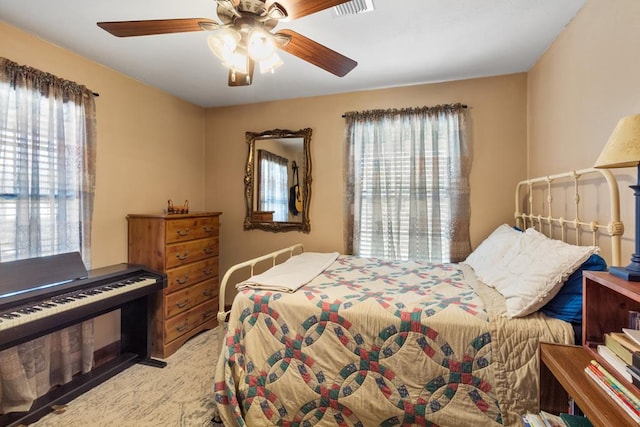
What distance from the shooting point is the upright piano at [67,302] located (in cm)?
154

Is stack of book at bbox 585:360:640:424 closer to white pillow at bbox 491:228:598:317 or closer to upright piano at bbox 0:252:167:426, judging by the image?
white pillow at bbox 491:228:598:317

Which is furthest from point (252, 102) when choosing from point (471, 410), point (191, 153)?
point (471, 410)

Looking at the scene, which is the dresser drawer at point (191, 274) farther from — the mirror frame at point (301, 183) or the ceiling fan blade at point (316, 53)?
the ceiling fan blade at point (316, 53)

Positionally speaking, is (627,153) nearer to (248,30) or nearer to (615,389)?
(615,389)

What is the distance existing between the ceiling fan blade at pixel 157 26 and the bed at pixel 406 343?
1.38 meters

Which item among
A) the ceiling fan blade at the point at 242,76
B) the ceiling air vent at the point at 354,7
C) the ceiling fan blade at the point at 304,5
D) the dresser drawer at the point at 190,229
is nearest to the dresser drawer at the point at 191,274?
the dresser drawer at the point at 190,229

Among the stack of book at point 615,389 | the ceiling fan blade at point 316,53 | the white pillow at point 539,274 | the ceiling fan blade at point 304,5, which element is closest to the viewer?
the stack of book at point 615,389

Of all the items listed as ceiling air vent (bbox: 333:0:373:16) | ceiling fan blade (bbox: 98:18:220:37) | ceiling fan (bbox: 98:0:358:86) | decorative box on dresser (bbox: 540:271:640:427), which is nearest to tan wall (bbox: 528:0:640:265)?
decorative box on dresser (bbox: 540:271:640:427)

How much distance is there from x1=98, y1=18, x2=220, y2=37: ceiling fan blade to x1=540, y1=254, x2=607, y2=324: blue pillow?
1.95 metres

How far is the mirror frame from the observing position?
3107 millimetres

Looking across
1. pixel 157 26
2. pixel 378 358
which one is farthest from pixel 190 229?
pixel 378 358

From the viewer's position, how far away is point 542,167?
2256mm

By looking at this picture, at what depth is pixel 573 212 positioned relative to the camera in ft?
5.98

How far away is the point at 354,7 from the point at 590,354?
199cm
